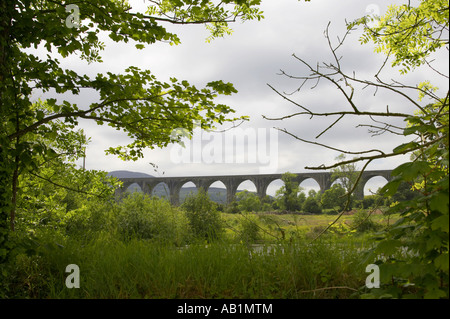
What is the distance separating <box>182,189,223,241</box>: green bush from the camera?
31.9ft

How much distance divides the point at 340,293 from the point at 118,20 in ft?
12.5

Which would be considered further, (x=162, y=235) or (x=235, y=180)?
(x=235, y=180)

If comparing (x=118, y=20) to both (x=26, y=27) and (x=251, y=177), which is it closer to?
(x=26, y=27)

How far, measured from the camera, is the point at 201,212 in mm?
10141

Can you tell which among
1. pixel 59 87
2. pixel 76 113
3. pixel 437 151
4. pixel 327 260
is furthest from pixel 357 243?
pixel 59 87
